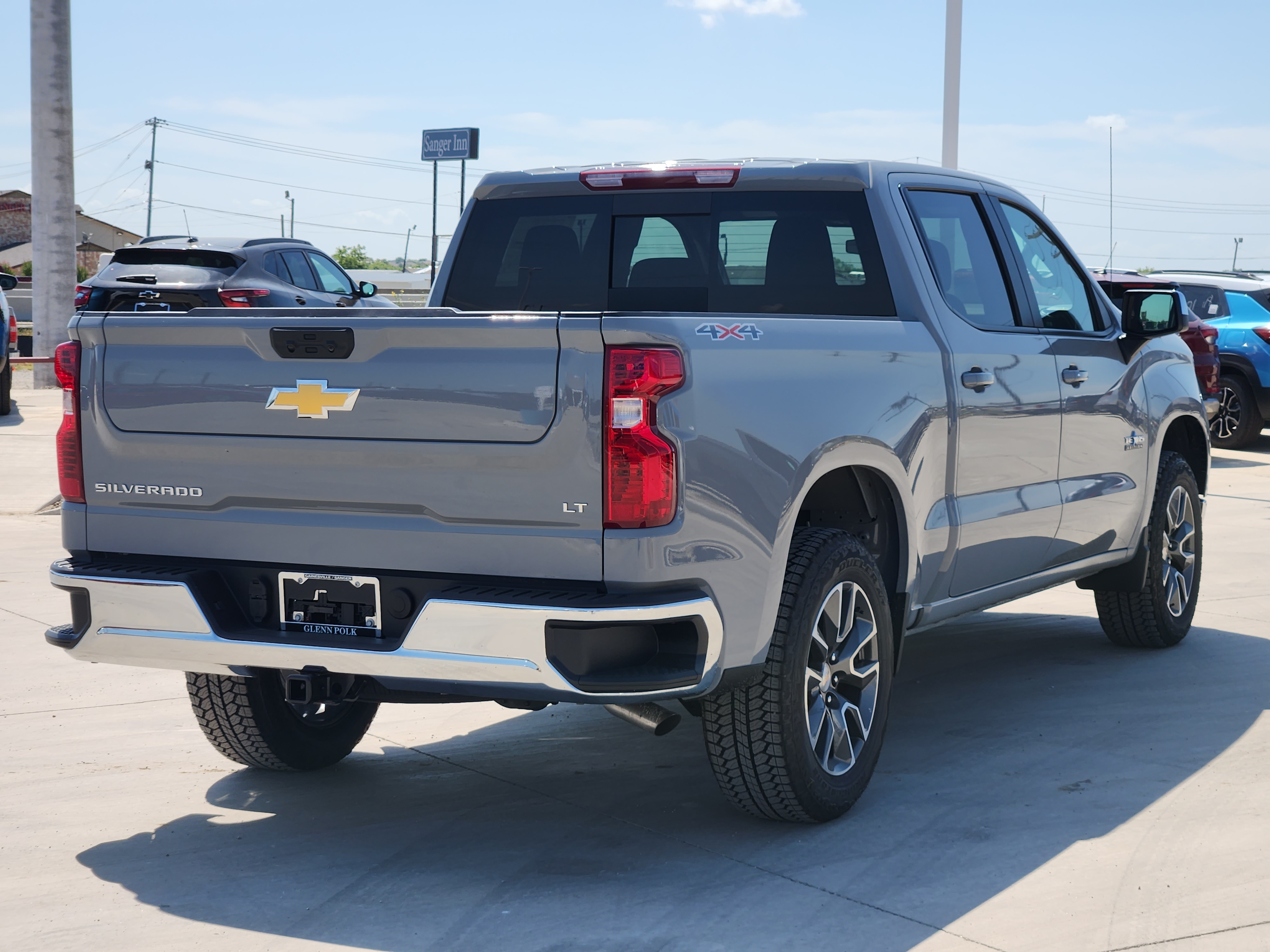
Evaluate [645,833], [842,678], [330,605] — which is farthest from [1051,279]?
[330,605]

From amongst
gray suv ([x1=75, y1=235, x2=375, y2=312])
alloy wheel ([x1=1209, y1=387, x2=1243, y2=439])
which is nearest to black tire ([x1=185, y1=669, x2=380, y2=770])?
gray suv ([x1=75, y1=235, x2=375, y2=312])

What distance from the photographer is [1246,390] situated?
16453 millimetres

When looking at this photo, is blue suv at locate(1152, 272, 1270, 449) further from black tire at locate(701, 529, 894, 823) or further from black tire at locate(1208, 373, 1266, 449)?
black tire at locate(701, 529, 894, 823)

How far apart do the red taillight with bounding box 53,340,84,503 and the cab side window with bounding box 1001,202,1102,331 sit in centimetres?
351

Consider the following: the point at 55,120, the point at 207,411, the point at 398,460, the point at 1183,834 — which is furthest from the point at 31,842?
the point at 55,120

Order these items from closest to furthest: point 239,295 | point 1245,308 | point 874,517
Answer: point 874,517
point 239,295
point 1245,308

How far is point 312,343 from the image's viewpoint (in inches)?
154

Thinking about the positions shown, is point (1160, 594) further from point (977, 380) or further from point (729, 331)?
point (729, 331)

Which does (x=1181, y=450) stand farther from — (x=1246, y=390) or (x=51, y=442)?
(x=51, y=442)

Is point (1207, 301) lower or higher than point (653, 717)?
higher

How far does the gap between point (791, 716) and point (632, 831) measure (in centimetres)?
66

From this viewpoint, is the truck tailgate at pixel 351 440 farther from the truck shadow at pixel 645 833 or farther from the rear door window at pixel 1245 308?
the rear door window at pixel 1245 308

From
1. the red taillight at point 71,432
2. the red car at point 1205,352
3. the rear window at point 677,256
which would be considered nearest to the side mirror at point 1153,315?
the rear window at point 677,256

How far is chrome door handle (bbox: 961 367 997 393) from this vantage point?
5.00 m
